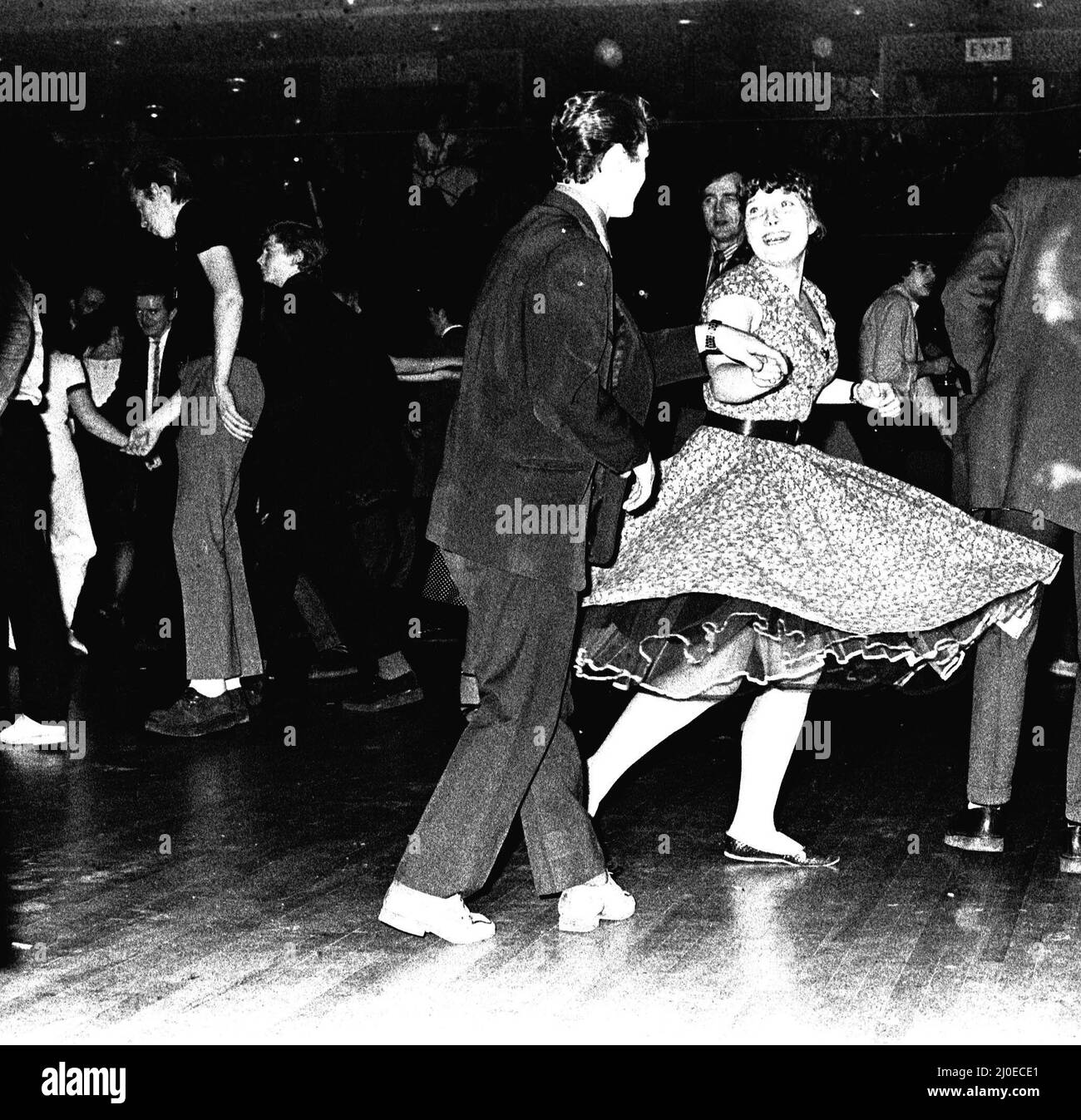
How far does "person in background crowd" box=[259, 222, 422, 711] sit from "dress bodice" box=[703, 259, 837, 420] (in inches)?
97.2

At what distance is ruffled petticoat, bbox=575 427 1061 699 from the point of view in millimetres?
3576

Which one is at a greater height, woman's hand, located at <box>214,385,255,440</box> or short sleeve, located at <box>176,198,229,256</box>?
short sleeve, located at <box>176,198,229,256</box>

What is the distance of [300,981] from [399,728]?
8.87 ft

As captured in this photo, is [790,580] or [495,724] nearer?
[495,724]

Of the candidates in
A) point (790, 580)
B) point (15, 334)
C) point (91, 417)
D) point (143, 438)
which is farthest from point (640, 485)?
point (91, 417)

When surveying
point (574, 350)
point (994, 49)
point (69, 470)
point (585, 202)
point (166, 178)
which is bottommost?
point (69, 470)

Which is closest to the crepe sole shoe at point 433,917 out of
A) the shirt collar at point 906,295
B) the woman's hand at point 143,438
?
the woman's hand at point 143,438

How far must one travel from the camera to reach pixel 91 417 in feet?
20.3

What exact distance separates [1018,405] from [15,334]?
232cm

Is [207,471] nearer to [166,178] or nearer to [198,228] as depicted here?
[198,228]

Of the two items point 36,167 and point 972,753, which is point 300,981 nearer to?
point 972,753

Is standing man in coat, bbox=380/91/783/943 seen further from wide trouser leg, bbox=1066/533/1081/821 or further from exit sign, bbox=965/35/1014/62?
exit sign, bbox=965/35/1014/62

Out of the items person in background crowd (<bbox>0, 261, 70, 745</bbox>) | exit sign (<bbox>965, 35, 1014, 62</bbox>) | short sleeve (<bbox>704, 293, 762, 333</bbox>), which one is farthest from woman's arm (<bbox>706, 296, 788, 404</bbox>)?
exit sign (<bbox>965, 35, 1014, 62</bbox>)

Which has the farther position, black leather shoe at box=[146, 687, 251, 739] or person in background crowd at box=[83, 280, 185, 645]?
person in background crowd at box=[83, 280, 185, 645]
